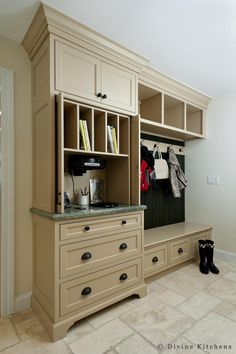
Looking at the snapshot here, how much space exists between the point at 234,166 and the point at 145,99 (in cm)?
150

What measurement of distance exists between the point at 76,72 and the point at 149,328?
80.5 inches

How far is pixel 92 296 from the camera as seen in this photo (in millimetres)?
1641

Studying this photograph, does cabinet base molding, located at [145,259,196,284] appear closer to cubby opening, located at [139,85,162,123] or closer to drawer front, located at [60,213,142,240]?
drawer front, located at [60,213,142,240]

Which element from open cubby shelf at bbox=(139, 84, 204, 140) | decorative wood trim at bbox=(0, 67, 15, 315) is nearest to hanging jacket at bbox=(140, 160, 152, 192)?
open cubby shelf at bbox=(139, 84, 204, 140)

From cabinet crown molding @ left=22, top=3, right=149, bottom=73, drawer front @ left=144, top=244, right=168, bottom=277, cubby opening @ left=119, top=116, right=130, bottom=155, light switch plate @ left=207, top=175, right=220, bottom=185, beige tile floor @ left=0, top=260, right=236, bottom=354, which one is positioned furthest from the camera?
light switch plate @ left=207, top=175, right=220, bottom=185

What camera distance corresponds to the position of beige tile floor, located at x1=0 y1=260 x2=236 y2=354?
136 cm

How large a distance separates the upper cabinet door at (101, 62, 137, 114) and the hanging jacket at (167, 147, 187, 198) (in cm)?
114

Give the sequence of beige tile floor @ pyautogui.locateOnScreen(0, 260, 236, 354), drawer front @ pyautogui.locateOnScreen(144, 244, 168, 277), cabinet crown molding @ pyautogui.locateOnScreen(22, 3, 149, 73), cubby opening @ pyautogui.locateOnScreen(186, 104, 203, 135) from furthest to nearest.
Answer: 1. cubby opening @ pyautogui.locateOnScreen(186, 104, 203, 135)
2. drawer front @ pyautogui.locateOnScreen(144, 244, 168, 277)
3. cabinet crown molding @ pyautogui.locateOnScreen(22, 3, 149, 73)
4. beige tile floor @ pyautogui.locateOnScreen(0, 260, 236, 354)

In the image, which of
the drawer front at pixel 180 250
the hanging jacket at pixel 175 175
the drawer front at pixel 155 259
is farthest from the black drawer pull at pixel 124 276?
the hanging jacket at pixel 175 175

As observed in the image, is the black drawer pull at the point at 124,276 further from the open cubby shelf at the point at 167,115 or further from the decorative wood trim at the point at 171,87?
the decorative wood trim at the point at 171,87

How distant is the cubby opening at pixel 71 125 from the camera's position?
5.37 ft

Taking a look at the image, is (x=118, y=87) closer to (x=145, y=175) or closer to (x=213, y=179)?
(x=145, y=175)

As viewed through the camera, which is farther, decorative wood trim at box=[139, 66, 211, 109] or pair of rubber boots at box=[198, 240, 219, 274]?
pair of rubber boots at box=[198, 240, 219, 274]

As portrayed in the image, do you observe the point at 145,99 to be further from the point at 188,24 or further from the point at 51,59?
the point at 51,59
